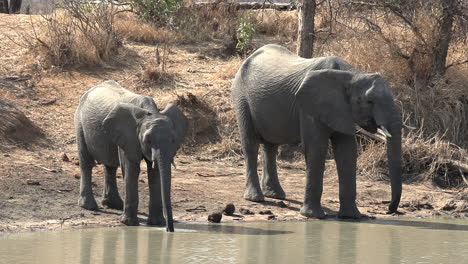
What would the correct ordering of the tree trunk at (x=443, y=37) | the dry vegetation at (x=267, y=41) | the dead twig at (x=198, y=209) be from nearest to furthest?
the dead twig at (x=198, y=209) < the dry vegetation at (x=267, y=41) < the tree trunk at (x=443, y=37)

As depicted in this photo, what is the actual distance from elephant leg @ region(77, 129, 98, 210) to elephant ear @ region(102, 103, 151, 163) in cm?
98

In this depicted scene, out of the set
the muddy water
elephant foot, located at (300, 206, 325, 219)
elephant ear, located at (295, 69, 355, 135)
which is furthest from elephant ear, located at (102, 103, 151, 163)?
elephant foot, located at (300, 206, 325, 219)

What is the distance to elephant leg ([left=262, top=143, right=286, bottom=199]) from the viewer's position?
13531 millimetres

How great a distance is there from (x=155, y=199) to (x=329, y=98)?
2407 mm

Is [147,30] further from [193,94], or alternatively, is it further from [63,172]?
[63,172]

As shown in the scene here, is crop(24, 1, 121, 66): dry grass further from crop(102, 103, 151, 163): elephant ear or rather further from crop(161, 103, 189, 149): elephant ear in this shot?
crop(161, 103, 189, 149): elephant ear

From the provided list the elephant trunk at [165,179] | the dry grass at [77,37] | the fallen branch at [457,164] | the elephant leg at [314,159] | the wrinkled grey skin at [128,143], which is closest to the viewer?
the elephant trunk at [165,179]

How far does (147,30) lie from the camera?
747 inches

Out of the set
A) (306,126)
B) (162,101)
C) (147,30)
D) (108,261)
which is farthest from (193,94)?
(108,261)

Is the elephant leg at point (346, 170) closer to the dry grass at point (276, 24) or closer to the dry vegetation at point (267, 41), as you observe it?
the dry vegetation at point (267, 41)

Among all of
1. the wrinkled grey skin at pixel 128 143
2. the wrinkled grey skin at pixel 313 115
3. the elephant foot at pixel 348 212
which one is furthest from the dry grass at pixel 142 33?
the elephant foot at pixel 348 212

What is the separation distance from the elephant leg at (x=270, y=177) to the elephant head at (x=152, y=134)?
2.69 m

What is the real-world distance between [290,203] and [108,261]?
416 centimetres

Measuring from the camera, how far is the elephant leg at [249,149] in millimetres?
13352
